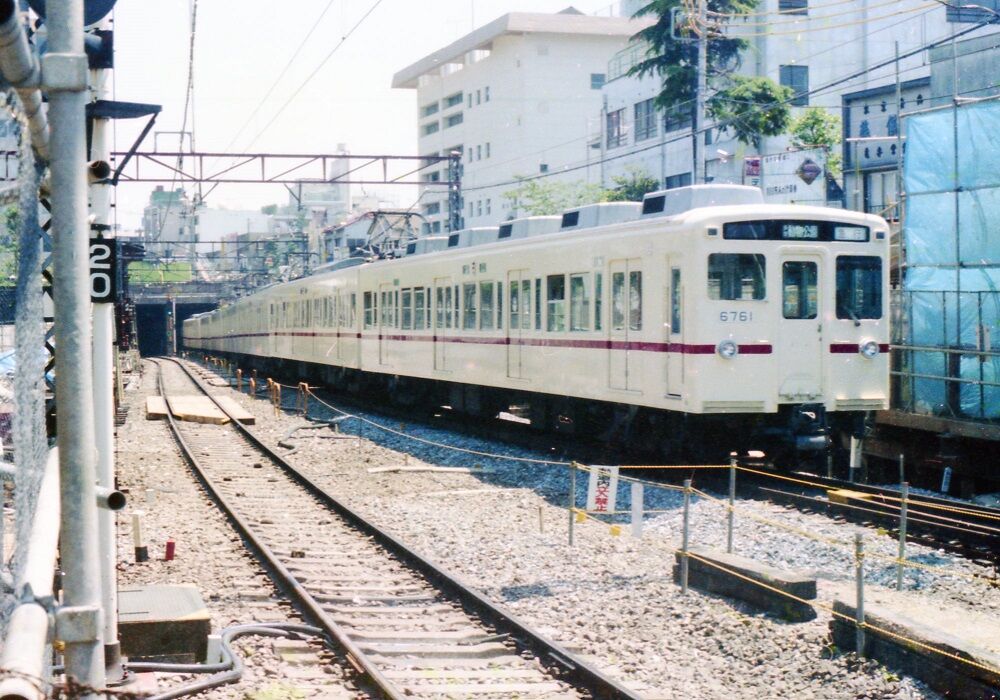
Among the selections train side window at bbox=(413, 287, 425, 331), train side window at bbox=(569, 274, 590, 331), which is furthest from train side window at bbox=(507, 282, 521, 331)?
train side window at bbox=(413, 287, 425, 331)

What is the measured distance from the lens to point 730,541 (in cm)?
900

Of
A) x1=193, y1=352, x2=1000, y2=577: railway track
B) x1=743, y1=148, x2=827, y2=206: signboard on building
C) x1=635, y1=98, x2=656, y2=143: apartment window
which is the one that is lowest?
x1=193, y1=352, x2=1000, y2=577: railway track

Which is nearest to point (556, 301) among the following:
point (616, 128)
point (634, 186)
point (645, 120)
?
point (634, 186)

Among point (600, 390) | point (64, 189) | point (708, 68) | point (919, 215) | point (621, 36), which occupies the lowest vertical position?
point (600, 390)

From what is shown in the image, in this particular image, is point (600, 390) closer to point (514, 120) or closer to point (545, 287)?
point (545, 287)

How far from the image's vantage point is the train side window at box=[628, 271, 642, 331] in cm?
1323

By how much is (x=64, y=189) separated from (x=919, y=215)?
14838 millimetres

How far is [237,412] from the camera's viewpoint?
2384 cm

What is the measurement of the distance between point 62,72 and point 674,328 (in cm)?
997

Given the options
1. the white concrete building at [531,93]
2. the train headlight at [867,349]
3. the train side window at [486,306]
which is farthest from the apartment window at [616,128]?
the train headlight at [867,349]

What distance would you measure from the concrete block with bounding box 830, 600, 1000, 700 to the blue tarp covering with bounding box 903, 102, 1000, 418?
8374mm

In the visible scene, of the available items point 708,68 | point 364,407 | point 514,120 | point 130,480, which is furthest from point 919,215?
point 514,120

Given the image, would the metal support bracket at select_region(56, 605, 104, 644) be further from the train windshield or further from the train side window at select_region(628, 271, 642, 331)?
the train side window at select_region(628, 271, 642, 331)

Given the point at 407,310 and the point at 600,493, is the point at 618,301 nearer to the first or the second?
the point at 600,493
